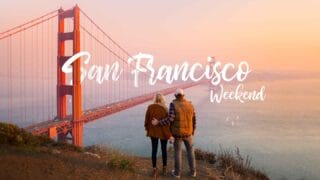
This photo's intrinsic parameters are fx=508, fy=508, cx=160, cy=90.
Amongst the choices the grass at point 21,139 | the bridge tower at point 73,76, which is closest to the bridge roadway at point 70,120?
the bridge tower at point 73,76

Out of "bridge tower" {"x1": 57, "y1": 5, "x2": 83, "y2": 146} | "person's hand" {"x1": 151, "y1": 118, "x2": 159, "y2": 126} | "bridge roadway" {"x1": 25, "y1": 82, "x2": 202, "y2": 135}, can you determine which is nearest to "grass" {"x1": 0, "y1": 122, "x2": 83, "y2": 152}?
"person's hand" {"x1": 151, "y1": 118, "x2": 159, "y2": 126}

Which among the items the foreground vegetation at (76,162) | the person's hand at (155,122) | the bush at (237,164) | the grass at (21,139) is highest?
Answer: the person's hand at (155,122)

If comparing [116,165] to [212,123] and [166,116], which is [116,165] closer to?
[166,116]

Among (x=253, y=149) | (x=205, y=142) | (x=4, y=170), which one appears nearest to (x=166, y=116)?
(x=4, y=170)

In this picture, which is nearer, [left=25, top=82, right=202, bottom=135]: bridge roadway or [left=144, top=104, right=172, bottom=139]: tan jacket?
[left=144, top=104, right=172, bottom=139]: tan jacket

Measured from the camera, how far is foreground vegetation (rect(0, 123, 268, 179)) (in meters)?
9.27

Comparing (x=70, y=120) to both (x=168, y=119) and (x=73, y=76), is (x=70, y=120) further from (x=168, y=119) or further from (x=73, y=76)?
(x=168, y=119)

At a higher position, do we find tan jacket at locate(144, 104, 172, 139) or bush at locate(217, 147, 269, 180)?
tan jacket at locate(144, 104, 172, 139)

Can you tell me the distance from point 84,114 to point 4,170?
33559mm

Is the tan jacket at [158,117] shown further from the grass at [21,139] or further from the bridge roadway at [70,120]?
the bridge roadway at [70,120]

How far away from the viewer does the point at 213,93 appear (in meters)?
88.8

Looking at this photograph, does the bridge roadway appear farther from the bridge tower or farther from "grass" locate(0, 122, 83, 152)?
"grass" locate(0, 122, 83, 152)

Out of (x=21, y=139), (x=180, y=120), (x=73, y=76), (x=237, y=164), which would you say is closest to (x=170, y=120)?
(x=180, y=120)

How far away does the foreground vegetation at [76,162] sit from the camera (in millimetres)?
9273
